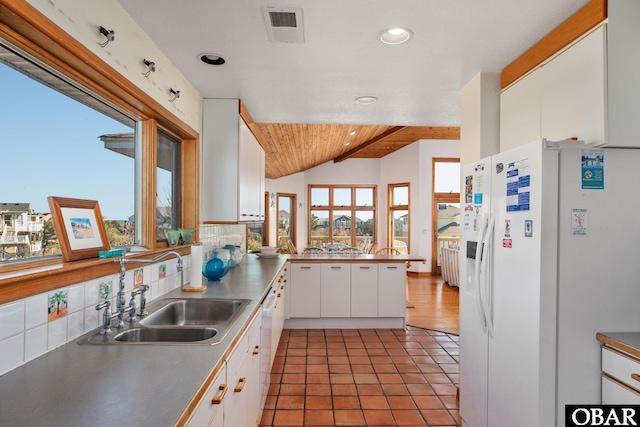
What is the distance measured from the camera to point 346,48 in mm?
2156

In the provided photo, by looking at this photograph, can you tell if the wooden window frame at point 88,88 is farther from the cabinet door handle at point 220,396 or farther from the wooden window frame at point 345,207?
the wooden window frame at point 345,207

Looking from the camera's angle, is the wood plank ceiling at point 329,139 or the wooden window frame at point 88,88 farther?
the wood plank ceiling at point 329,139

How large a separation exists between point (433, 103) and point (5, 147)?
300cm

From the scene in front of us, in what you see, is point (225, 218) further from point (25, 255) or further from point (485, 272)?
point (485, 272)

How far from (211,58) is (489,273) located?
2.18 metres

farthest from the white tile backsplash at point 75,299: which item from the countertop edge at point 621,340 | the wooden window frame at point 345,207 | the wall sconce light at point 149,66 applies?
the wooden window frame at point 345,207

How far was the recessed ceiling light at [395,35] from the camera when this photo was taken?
1939 millimetres

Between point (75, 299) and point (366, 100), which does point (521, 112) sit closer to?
point (366, 100)

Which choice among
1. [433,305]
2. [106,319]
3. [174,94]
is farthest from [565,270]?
[433,305]

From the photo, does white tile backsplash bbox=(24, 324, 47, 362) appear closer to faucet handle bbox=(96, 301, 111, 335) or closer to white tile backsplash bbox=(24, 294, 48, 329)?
white tile backsplash bbox=(24, 294, 48, 329)

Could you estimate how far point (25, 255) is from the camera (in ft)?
4.41

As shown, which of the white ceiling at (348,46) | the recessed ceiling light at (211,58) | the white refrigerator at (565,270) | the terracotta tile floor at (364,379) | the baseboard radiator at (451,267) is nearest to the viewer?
the white refrigerator at (565,270)

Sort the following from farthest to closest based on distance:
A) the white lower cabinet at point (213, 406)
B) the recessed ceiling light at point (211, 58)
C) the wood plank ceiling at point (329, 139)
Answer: the wood plank ceiling at point (329, 139) → the recessed ceiling light at point (211, 58) → the white lower cabinet at point (213, 406)

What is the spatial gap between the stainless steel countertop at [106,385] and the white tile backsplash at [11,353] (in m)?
0.02
